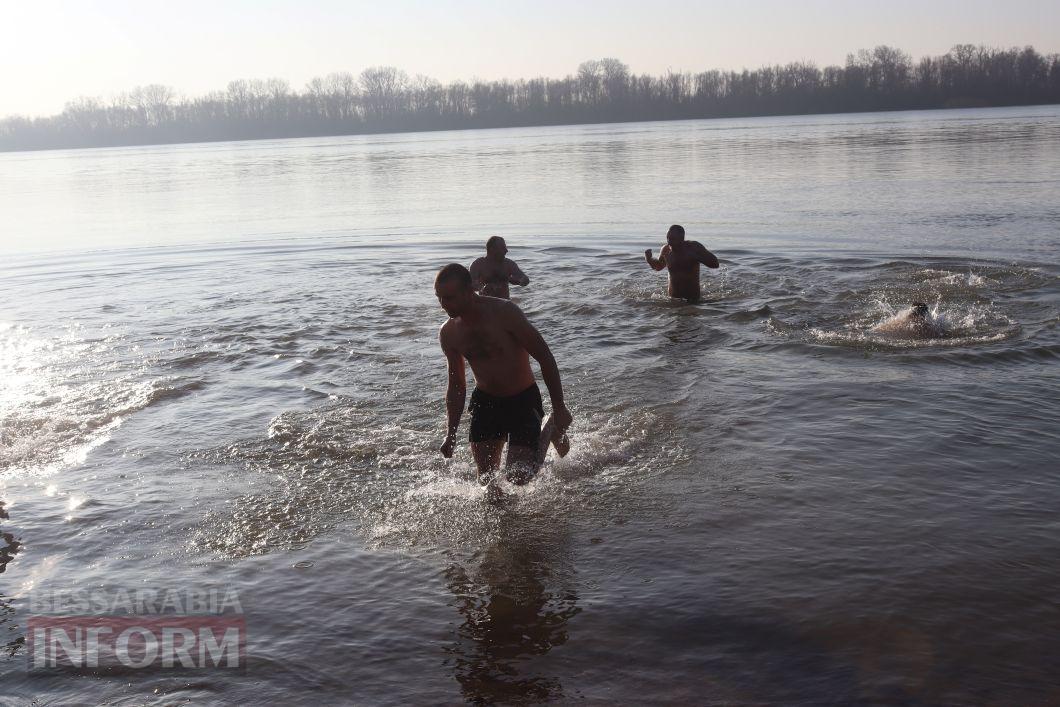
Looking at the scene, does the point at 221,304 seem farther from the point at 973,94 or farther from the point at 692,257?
the point at 973,94

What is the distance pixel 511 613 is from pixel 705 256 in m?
7.68

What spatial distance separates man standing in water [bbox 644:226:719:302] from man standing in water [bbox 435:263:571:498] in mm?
6094

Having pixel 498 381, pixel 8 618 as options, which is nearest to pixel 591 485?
pixel 498 381

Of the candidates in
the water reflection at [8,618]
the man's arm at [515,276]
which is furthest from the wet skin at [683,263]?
the water reflection at [8,618]

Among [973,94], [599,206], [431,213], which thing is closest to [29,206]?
[431,213]

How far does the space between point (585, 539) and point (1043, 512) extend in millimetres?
2867

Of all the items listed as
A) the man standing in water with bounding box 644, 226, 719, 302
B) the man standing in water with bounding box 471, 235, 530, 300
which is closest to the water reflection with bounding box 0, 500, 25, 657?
the man standing in water with bounding box 471, 235, 530, 300

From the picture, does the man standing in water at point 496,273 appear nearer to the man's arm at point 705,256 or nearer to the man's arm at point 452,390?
the man's arm at point 705,256

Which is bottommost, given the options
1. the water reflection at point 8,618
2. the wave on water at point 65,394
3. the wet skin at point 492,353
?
the water reflection at point 8,618

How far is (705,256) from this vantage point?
1159 cm

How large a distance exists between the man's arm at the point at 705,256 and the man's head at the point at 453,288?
6.62 meters

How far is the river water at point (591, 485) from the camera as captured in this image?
14.2 ft

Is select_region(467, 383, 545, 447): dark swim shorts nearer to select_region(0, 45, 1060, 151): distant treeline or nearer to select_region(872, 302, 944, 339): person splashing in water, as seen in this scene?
select_region(872, 302, 944, 339): person splashing in water

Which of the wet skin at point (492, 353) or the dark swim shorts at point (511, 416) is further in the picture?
the dark swim shorts at point (511, 416)
